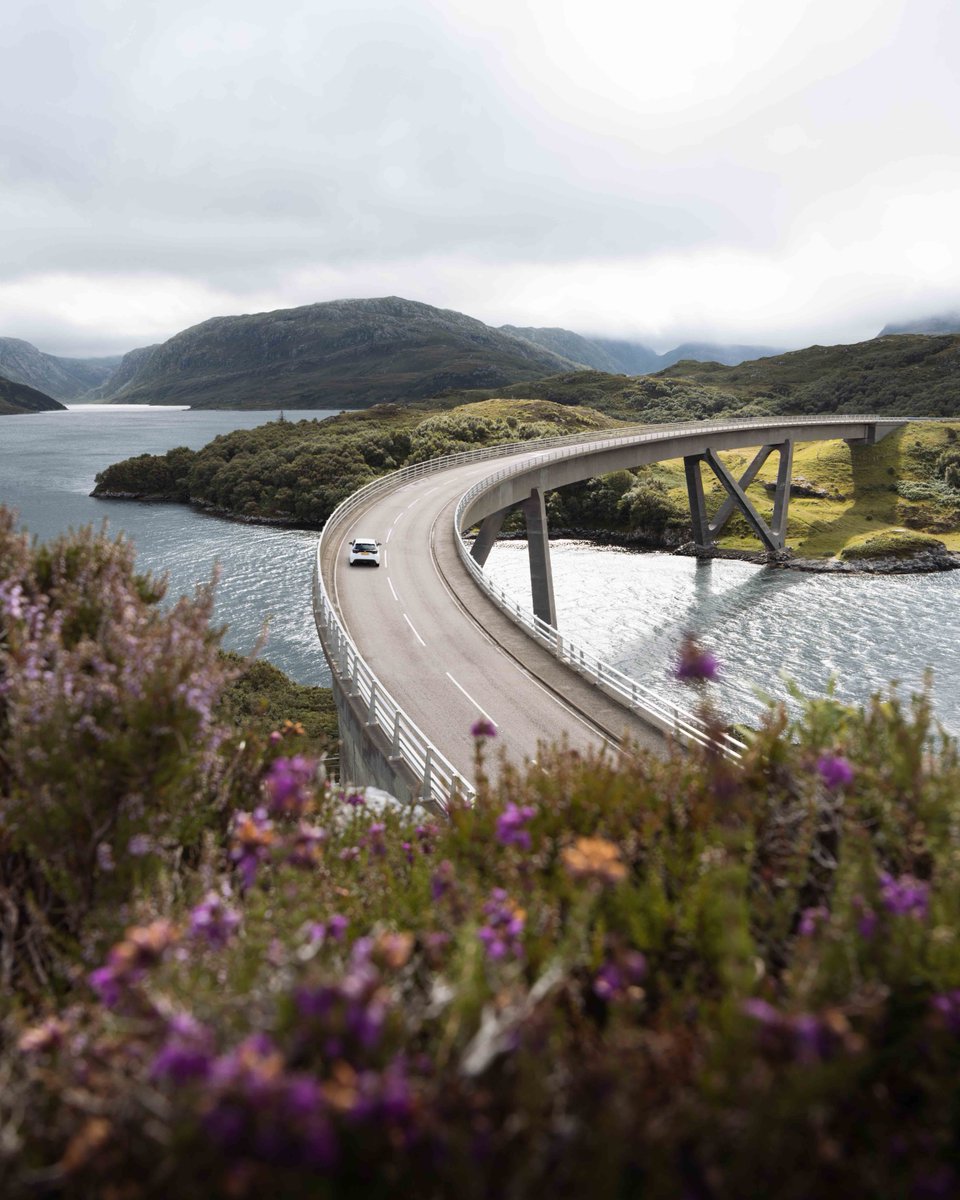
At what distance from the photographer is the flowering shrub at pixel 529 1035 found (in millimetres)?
2281

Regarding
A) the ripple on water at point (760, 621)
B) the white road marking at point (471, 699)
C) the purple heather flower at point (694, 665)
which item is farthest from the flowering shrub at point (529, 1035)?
the ripple on water at point (760, 621)

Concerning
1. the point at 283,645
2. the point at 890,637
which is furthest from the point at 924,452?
the point at 283,645

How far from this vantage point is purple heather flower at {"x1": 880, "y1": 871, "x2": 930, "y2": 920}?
11.6ft

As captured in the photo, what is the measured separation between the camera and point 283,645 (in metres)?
41.3

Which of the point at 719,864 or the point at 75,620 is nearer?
the point at 719,864

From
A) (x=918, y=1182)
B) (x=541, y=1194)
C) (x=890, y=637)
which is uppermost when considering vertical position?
(x=541, y=1194)

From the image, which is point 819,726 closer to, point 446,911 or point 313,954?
point 446,911

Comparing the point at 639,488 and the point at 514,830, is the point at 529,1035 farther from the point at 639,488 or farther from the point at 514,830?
the point at 639,488

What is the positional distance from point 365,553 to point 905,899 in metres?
26.2

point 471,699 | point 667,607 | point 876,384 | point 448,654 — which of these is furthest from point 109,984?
point 876,384

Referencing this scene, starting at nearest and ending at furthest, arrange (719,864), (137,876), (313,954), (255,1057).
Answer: (255,1057), (313,954), (719,864), (137,876)

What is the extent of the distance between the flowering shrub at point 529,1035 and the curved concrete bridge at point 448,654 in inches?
87.3

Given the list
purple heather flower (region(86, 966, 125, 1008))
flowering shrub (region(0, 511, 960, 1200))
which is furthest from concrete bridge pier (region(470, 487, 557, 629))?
purple heather flower (region(86, 966, 125, 1008))

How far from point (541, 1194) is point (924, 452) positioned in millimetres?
96873
